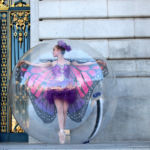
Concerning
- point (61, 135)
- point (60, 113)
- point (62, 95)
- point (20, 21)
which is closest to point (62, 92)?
point (62, 95)

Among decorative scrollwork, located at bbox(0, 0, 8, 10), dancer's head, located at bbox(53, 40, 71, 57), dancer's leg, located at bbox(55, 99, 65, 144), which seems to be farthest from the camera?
decorative scrollwork, located at bbox(0, 0, 8, 10)

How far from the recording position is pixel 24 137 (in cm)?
985

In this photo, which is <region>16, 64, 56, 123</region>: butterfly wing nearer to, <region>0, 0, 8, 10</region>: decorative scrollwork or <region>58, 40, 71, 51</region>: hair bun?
<region>58, 40, 71, 51</region>: hair bun

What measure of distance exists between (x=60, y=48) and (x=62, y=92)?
781mm

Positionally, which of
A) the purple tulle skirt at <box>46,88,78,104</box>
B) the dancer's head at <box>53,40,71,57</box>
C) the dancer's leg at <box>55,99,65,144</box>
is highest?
the dancer's head at <box>53,40,71,57</box>

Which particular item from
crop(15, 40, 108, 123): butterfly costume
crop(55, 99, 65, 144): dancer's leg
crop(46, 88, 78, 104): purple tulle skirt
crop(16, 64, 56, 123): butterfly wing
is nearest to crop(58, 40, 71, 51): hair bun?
crop(15, 40, 108, 123): butterfly costume

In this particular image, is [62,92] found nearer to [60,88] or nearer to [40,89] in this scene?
[60,88]

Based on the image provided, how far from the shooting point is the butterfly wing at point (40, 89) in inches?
204

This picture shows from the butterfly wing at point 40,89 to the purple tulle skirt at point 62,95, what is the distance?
0.08m

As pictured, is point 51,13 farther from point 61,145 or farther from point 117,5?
point 61,145

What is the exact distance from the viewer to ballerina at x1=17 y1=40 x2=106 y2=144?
16.9ft

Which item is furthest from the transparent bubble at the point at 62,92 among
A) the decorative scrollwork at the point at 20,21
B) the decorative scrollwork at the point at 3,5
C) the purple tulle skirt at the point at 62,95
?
the decorative scrollwork at the point at 3,5

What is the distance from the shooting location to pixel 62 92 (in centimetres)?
→ 518

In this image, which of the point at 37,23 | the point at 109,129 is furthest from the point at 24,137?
the point at 37,23
